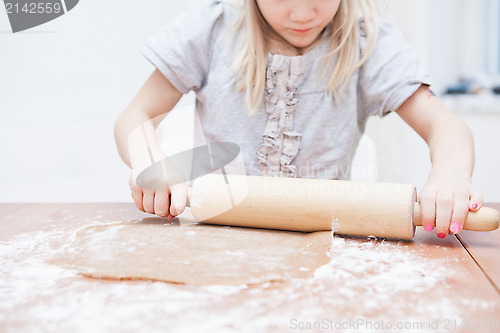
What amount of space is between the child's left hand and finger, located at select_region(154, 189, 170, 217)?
40 cm

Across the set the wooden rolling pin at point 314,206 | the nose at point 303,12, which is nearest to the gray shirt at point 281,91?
the nose at point 303,12

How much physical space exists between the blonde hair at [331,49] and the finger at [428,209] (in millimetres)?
419

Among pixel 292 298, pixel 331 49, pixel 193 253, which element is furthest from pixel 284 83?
pixel 292 298

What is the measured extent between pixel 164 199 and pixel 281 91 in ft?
1.31

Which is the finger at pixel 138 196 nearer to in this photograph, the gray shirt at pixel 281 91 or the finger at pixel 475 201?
the gray shirt at pixel 281 91

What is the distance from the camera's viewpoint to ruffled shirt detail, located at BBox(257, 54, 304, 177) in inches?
40.1

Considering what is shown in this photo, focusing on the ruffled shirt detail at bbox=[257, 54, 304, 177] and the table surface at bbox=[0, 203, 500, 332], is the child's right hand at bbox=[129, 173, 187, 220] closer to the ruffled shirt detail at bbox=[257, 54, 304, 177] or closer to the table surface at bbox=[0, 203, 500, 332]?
the table surface at bbox=[0, 203, 500, 332]

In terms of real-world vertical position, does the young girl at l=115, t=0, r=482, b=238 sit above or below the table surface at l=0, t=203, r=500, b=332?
above

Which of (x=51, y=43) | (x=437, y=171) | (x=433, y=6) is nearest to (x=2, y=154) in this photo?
(x=51, y=43)

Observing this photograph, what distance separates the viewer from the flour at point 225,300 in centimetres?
43

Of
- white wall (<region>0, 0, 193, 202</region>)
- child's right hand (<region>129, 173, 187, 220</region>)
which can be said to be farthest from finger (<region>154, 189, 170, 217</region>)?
white wall (<region>0, 0, 193, 202</region>)

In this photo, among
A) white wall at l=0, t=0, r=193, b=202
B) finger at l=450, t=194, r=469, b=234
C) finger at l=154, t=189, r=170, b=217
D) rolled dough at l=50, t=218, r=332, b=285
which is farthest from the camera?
white wall at l=0, t=0, r=193, b=202

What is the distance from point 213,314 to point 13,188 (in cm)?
167

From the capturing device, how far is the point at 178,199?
0.76m
